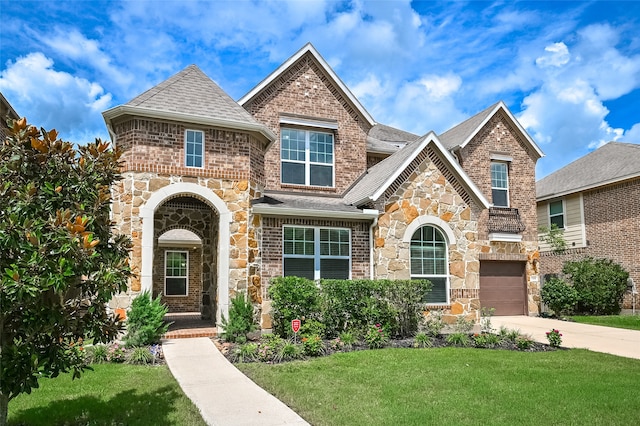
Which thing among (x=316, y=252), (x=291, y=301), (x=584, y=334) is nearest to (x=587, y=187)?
(x=584, y=334)

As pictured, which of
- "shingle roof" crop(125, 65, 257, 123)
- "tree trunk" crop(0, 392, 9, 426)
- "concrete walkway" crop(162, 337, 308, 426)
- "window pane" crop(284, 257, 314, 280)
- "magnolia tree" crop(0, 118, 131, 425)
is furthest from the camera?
"window pane" crop(284, 257, 314, 280)

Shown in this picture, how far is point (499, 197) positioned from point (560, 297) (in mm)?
4458

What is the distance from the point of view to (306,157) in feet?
53.1

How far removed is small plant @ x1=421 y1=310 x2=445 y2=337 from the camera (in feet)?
41.2

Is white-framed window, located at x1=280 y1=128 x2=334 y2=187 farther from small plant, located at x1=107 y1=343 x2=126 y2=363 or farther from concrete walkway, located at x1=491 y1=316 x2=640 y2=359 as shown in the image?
small plant, located at x1=107 y1=343 x2=126 y2=363

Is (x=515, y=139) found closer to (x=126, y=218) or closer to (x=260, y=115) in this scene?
(x=260, y=115)

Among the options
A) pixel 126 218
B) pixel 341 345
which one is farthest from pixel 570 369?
pixel 126 218

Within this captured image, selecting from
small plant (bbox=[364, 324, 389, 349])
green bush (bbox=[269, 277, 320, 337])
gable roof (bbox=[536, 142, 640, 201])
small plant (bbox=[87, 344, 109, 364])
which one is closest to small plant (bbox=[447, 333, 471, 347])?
small plant (bbox=[364, 324, 389, 349])

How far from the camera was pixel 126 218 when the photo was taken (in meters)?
11.6

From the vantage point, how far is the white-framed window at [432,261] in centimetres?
1405

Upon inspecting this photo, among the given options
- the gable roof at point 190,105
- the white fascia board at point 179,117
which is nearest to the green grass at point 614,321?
the gable roof at point 190,105

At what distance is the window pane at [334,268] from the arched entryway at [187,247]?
9.38 ft

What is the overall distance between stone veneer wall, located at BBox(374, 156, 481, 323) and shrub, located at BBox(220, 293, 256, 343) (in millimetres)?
3772

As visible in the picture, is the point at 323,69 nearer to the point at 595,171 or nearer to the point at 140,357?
the point at 140,357
